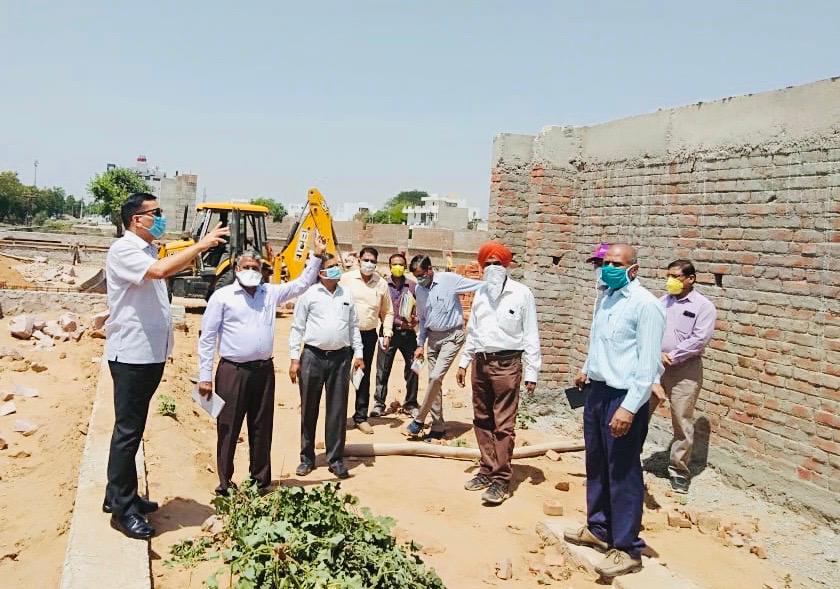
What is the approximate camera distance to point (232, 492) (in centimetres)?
446

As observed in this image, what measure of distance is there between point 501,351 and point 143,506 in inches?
111

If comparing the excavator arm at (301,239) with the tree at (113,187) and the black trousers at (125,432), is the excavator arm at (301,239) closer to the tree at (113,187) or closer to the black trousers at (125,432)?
the black trousers at (125,432)

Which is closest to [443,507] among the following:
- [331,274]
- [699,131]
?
[331,274]

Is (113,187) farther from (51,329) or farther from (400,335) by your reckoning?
(400,335)

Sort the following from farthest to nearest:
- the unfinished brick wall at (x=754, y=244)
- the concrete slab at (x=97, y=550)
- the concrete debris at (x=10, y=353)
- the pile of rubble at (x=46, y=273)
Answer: the pile of rubble at (x=46, y=273) → the concrete debris at (x=10, y=353) → the unfinished brick wall at (x=754, y=244) → the concrete slab at (x=97, y=550)

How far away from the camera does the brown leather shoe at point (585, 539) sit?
4352 mm

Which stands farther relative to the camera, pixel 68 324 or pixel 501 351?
pixel 68 324

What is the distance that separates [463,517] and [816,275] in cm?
332

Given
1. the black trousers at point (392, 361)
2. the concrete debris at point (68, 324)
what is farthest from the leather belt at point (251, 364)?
the concrete debris at point (68, 324)

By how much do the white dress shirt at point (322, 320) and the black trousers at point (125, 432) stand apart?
1.74 meters

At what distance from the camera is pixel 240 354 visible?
4.82 metres

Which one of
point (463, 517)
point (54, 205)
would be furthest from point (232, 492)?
point (54, 205)

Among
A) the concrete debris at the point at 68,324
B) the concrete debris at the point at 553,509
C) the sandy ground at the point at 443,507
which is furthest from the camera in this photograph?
the concrete debris at the point at 68,324

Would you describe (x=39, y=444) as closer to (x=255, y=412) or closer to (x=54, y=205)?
(x=255, y=412)
